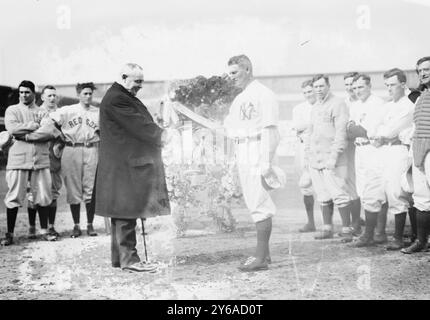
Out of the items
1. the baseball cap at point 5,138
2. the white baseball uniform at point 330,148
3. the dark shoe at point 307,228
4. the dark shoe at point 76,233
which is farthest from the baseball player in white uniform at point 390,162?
the baseball cap at point 5,138

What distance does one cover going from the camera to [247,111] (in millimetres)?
3383

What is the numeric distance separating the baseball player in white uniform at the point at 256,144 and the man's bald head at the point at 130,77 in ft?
2.24

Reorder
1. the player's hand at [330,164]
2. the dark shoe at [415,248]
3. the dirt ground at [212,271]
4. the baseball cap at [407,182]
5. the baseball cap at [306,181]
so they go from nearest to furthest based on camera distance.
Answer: the dirt ground at [212,271], the dark shoe at [415,248], the baseball cap at [407,182], the player's hand at [330,164], the baseball cap at [306,181]

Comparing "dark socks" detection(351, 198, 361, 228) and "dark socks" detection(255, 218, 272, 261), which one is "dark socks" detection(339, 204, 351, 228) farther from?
"dark socks" detection(255, 218, 272, 261)

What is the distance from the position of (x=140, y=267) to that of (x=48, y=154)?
1.87 meters

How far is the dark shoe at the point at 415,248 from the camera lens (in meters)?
3.66

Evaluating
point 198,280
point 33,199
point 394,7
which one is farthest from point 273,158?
point 33,199

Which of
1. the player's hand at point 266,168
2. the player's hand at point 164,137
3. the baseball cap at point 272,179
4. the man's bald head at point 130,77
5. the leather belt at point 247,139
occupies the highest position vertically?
the man's bald head at point 130,77

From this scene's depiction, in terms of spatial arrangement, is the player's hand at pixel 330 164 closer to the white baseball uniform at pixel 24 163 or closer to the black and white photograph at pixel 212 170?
the black and white photograph at pixel 212 170

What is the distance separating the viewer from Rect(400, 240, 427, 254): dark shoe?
3.66 metres

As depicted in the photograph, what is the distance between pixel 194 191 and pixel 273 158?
1368 millimetres

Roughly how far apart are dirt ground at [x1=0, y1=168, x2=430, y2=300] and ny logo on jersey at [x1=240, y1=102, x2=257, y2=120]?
1.10m

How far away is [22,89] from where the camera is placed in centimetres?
434
